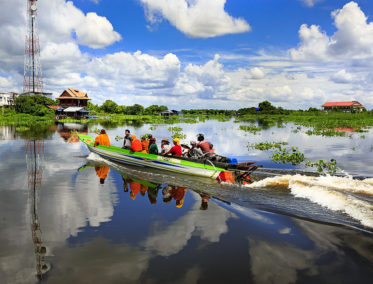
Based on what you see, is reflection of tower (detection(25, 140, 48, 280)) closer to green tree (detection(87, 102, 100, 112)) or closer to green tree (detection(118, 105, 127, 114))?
green tree (detection(87, 102, 100, 112))

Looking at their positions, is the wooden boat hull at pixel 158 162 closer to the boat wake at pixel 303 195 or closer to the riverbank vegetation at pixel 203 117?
the boat wake at pixel 303 195

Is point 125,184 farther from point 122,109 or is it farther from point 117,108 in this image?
point 122,109

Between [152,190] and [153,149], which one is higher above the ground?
[153,149]

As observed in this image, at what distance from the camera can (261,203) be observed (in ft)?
28.4

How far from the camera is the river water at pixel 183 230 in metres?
5.05

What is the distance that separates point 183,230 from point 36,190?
6.56m

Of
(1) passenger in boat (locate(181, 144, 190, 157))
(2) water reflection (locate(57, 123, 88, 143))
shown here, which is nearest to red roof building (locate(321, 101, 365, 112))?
(2) water reflection (locate(57, 123, 88, 143))

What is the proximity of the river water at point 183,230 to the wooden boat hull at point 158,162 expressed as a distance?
18.1 inches

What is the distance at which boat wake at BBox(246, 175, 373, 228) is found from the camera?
7711mm

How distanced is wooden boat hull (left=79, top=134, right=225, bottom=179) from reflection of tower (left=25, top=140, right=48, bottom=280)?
367cm

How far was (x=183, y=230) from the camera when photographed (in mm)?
6719

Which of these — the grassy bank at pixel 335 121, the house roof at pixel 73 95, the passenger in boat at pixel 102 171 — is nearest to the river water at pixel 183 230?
the passenger in boat at pixel 102 171

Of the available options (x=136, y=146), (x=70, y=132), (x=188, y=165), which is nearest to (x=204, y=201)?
(x=188, y=165)

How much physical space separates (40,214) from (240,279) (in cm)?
600
